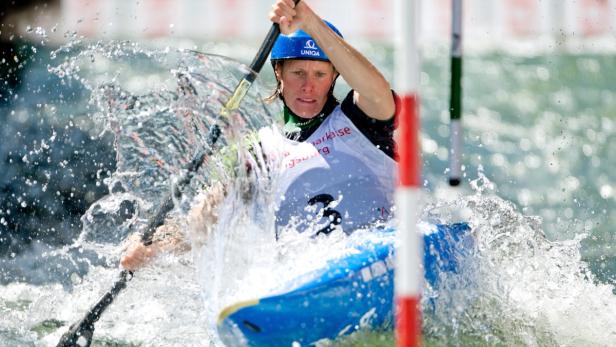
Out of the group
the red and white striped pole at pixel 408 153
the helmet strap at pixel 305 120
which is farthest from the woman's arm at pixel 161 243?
the red and white striped pole at pixel 408 153

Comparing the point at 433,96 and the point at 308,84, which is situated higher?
the point at 433,96

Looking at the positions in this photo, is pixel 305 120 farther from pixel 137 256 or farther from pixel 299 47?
pixel 137 256

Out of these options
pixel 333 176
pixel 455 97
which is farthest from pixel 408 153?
pixel 455 97

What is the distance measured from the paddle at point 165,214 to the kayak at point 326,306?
2.83ft

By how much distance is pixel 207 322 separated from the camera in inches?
163

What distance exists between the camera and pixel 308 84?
4.88 m

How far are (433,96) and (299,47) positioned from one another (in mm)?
8189

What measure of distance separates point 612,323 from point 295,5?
1931 millimetres

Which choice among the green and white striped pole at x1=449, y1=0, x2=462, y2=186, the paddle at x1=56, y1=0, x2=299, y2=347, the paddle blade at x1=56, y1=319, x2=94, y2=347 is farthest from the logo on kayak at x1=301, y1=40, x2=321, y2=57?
the paddle blade at x1=56, y1=319, x2=94, y2=347

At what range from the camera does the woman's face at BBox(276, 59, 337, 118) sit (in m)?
4.88

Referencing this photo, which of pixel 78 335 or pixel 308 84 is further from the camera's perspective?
pixel 308 84

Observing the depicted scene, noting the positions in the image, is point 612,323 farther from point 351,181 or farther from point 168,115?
point 168,115

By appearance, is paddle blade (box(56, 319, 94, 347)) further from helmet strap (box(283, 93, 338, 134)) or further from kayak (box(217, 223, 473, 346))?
helmet strap (box(283, 93, 338, 134))

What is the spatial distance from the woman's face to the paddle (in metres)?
0.16
